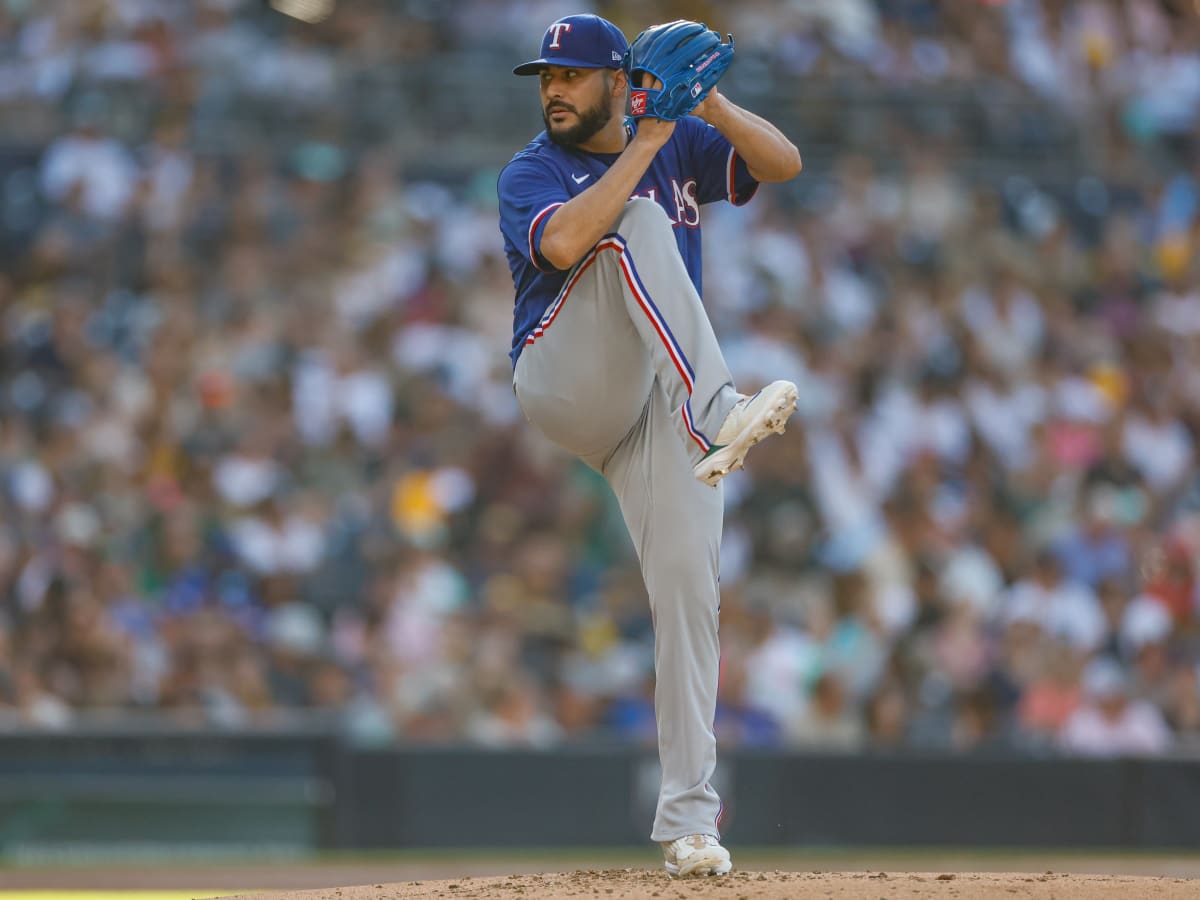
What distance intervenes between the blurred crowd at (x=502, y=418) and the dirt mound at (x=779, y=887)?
4396 millimetres

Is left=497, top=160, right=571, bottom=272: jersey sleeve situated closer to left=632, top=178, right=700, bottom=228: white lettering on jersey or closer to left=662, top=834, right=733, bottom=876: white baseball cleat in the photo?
left=632, top=178, right=700, bottom=228: white lettering on jersey

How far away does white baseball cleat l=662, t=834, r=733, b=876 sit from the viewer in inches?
179

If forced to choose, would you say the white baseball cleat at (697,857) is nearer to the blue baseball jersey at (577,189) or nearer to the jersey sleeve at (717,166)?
the blue baseball jersey at (577,189)

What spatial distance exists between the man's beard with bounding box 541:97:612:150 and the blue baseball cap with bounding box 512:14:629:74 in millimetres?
125

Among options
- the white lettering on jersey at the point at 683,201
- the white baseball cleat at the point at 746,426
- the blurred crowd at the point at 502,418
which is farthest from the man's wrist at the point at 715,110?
the blurred crowd at the point at 502,418

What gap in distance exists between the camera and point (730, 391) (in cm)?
430

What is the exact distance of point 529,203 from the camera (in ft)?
14.6

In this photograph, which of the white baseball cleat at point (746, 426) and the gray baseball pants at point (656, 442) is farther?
the gray baseball pants at point (656, 442)

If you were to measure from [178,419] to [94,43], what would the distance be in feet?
10.6

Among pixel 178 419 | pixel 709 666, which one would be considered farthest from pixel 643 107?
pixel 178 419

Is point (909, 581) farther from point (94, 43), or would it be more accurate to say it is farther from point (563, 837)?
point (94, 43)

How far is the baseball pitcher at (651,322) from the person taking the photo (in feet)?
14.2

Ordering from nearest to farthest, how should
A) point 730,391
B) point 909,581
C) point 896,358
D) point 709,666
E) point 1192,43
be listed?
1. point 730,391
2. point 709,666
3. point 909,581
4. point 896,358
5. point 1192,43

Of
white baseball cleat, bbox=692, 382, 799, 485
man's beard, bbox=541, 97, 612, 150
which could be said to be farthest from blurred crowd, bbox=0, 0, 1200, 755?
white baseball cleat, bbox=692, 382, 799, 485
